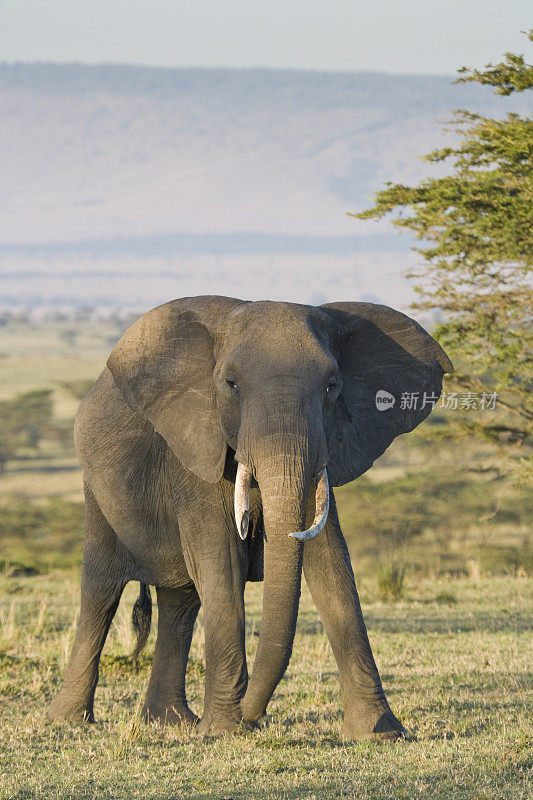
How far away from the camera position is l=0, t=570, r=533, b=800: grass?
6.25 meters

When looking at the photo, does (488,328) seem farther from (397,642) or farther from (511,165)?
(397,642)

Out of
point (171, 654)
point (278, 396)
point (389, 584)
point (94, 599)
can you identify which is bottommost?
point (389, 584)

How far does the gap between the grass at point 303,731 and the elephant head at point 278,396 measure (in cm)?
64

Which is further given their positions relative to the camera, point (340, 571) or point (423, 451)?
point (423, 451)

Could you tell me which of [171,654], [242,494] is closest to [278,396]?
[242,494]

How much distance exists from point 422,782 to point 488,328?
1382 cm

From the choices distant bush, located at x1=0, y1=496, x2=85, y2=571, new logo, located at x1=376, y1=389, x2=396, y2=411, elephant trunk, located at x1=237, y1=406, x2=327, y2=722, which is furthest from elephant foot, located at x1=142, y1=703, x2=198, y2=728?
distant bush, located at x1=0, y1=496, x2=85, y2=571

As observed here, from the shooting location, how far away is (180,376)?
782 cm

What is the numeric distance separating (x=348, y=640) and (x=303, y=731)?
2.59 ft

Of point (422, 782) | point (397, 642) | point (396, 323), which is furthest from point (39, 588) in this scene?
point (422, 782)

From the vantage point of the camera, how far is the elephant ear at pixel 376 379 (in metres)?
7.87

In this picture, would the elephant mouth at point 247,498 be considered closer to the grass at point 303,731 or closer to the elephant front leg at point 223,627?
the elephant front leg at point 223,627

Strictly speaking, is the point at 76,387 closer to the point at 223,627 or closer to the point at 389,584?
the point at 389,584

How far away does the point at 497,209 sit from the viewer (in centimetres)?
1820
